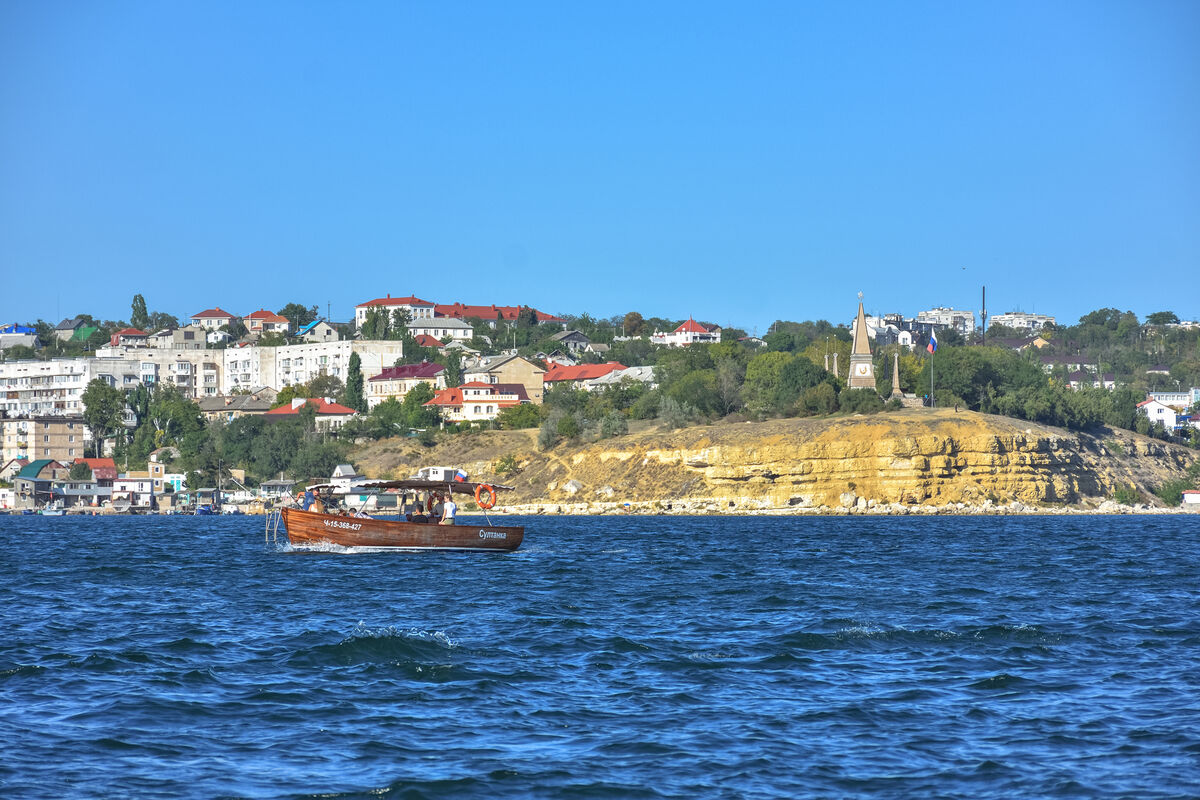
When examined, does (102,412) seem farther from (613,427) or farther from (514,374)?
(613,427)

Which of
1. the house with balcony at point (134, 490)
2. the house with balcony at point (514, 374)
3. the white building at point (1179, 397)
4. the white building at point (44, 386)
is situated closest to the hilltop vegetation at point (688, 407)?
the house with balcony at point (514, 374)

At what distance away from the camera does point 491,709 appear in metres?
18.2

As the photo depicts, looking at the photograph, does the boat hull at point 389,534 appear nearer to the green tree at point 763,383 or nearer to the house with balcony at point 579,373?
the green tree at point 763,383

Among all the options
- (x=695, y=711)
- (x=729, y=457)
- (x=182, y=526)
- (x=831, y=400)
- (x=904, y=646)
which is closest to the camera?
(x=695, y=711)

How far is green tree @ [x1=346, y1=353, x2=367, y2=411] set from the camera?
153375mm

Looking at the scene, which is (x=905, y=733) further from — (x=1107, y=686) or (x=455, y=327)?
(x=455, y=327)

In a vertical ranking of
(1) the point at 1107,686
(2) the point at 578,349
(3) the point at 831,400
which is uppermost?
(2) the point at 578,349

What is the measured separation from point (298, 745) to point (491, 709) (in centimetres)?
309

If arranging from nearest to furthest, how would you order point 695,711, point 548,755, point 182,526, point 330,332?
1. point 548,755
2. point 695,711
3. point 182,526
4. point 330,332

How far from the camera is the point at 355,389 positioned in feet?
510

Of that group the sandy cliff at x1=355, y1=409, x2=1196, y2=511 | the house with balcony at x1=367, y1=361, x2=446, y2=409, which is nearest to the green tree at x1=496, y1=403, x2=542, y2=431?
the sandy cliff at x1=355, y1=409, x2=1196, y2=511

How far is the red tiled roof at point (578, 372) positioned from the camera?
153 m

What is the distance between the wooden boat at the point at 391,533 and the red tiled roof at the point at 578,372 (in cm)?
10106

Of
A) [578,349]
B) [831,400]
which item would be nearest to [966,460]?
[831,400]
